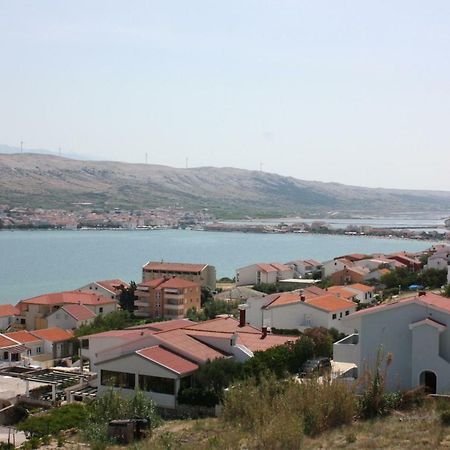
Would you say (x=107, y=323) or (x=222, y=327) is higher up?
(x=222, y=327)

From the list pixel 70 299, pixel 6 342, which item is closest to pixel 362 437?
pixel 6 342

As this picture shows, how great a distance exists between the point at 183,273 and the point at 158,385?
58.2 ft

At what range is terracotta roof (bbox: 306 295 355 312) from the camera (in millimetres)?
16078

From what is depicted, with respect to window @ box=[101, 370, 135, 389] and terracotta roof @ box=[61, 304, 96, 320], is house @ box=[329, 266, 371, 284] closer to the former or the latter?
terracotta roof @ box=[61, 304, 96, 320]

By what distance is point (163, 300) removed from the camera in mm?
22969

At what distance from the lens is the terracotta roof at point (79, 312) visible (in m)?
20.0

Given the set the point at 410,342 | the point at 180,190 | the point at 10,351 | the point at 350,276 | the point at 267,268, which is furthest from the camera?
the point at 180,190

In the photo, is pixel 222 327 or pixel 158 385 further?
pixel 222 327

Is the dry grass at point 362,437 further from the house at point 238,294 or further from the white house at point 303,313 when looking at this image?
the house at point 238,294

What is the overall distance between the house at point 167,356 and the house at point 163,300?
10113mm

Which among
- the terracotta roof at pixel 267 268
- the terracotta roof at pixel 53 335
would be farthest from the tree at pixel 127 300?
the terracotta roof at pixel 267 268

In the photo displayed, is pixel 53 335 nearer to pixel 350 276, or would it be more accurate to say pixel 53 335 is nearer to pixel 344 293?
pixel 344 293

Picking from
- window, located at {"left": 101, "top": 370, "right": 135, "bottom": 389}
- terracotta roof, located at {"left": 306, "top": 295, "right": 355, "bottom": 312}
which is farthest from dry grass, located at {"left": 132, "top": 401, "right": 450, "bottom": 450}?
terracotta roof, located at {"left": 306, "top": 295, "right": 355, "bottom": 312}

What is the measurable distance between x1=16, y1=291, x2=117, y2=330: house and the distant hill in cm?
8863
